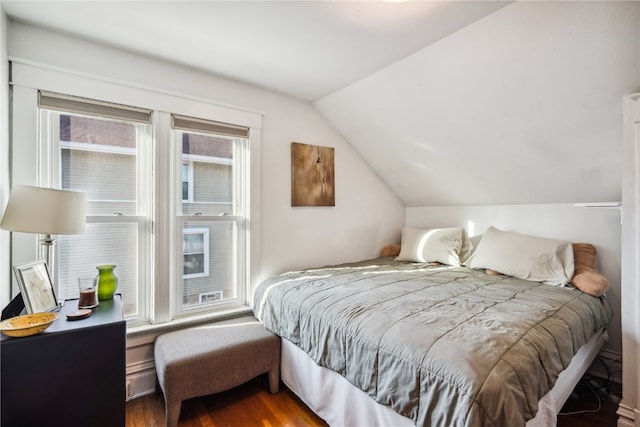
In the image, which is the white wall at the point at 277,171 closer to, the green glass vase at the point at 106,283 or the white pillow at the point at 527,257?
the green glass vase at the point at 106,283

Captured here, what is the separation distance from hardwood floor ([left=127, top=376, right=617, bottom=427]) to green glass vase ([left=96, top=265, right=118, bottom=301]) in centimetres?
77

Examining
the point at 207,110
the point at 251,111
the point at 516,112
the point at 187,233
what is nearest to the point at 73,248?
the point at 187,233

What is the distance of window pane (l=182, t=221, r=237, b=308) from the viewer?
2.34m

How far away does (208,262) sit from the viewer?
8.00ft

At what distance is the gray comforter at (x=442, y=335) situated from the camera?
103 centimetres

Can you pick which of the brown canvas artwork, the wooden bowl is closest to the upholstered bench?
the wooden bowl

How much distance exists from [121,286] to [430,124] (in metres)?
2.68

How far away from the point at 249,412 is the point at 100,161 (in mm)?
1917

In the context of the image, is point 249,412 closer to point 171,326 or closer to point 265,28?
point 171,326

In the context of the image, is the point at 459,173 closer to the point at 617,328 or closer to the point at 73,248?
the point at 617,328

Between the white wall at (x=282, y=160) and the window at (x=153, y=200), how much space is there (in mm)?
218

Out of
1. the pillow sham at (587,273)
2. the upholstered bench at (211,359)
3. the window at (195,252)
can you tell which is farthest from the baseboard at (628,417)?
the window at (195,252)

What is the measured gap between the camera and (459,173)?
2.82m

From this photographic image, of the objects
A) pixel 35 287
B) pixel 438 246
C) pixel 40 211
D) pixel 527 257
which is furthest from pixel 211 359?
pixel 527 257
